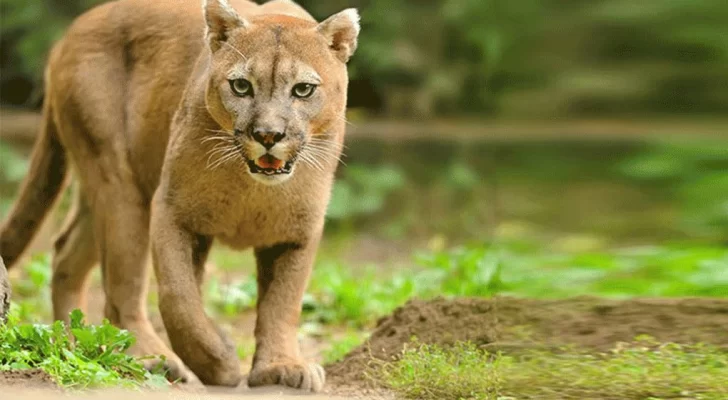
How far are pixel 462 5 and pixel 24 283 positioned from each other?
5.07 m

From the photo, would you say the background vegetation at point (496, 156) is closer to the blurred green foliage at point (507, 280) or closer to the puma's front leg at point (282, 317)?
the blurred green foliage at point (507, 280)

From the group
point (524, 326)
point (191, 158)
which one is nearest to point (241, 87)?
point (191, 158)

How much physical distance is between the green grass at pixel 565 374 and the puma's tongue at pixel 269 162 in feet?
3.03

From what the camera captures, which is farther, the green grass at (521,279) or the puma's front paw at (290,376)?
the green grass at (521,279)

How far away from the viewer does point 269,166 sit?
4.67 metres

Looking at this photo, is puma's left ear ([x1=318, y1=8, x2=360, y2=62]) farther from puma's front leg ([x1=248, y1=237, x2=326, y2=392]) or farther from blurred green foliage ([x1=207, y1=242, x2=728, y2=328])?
blurred green foliage ([x1=207, y1=242, x2=728, y2=328])

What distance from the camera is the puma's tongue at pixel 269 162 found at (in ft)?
15.3

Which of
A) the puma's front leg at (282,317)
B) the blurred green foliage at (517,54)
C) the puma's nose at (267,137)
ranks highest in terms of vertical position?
the blurred green foliage at (517,54)

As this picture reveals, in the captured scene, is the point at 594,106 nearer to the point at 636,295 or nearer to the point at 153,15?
the point at 636,295

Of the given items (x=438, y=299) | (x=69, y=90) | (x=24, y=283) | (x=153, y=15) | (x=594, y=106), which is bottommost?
(x=24, y=283)

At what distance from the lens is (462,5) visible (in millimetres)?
10680

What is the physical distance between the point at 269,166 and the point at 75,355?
1.06m

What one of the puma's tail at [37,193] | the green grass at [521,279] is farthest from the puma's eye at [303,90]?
the puma's tail at [37,193]

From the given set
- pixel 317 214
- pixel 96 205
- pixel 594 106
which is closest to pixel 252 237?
pixel 317 214
